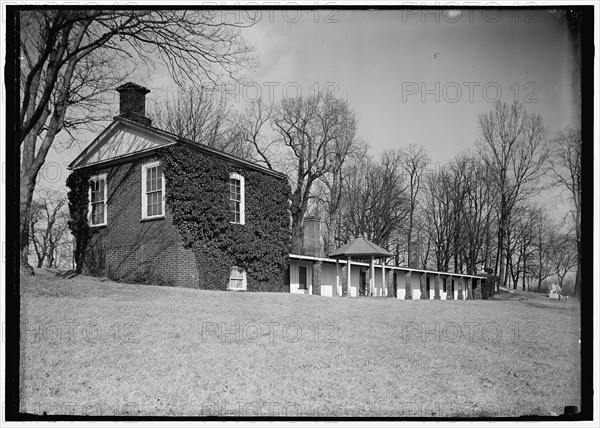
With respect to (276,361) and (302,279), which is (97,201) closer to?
(302,279)

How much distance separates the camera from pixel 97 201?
11898mm

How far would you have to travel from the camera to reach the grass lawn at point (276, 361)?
6246 millimetres

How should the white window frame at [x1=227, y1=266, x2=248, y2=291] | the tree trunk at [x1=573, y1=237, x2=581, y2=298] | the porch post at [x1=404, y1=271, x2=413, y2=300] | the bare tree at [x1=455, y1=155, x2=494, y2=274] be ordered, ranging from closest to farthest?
1. the tree trunk at [x1=573, y1=237, x2=581, y2=298]
2. the bare tree at [x1=455, y1=155, x2=494, y2=274]
3. the white window frame at [x1=227, y1=266, x2=248, y2=291]
4. the porch post at [x1=404, y1=271, x2=413, y2=300]

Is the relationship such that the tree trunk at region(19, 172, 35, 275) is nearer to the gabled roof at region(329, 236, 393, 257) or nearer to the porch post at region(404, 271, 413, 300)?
the gabled roof at region(329, 236, 393, 257)

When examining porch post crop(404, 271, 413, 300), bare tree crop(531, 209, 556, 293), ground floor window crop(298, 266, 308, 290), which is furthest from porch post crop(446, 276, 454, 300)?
bare tree crop(531, 209, 556, 293)

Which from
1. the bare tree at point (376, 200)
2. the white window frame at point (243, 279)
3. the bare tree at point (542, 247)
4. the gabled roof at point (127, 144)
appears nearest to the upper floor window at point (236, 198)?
the gabled roof at point (127, 144)

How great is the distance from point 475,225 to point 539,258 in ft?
12.5

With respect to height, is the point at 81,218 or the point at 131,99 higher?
the point at 131,99

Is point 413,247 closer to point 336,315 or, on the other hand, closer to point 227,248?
point 227,248

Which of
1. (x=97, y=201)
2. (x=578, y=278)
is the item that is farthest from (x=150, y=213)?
(x=578, y=278)

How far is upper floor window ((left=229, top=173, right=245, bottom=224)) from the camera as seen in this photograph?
13727mm

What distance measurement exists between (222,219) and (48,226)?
4823 mm

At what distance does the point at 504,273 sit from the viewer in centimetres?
1276

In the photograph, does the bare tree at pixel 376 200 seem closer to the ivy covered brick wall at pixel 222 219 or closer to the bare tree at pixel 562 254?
the ivy covered brick wall at pixel 222 219
